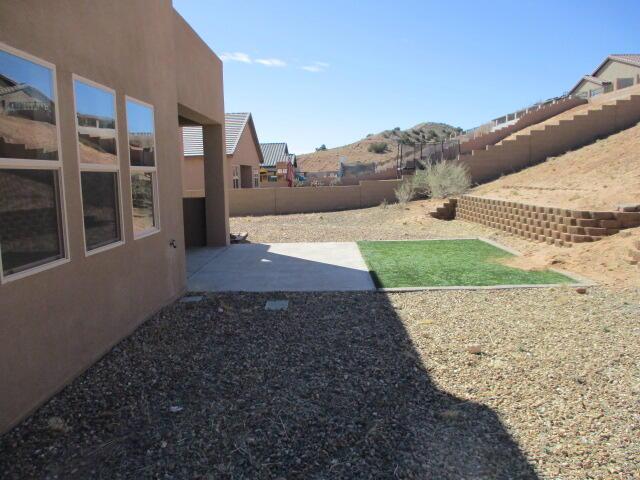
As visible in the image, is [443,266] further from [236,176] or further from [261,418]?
[236,176]

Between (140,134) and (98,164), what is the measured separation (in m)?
1.35

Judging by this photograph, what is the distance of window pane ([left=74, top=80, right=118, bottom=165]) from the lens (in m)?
5.02

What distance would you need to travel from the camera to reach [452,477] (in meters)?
3.29

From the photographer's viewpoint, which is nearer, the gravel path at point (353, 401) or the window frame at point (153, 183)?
the gravel path at point (353, 401)

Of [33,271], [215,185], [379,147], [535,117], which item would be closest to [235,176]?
[215,185]

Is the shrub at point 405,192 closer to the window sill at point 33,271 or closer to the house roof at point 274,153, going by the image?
the window sill at point 33,271

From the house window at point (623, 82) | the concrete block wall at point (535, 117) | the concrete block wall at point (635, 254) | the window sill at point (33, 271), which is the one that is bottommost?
the concrete block wall at point (635, 254)

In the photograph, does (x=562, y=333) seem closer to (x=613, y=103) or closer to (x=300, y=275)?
(x=300, y=275)

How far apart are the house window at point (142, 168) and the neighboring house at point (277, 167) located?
31693 millimetres

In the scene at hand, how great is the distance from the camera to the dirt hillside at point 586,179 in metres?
13.4

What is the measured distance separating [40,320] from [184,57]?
698 centimetres

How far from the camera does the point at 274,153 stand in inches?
1970

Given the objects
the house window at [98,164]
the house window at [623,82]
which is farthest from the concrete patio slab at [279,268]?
the house window at [623,82]

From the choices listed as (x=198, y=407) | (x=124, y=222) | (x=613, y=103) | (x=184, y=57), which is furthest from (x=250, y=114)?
(x=198, y=407)
